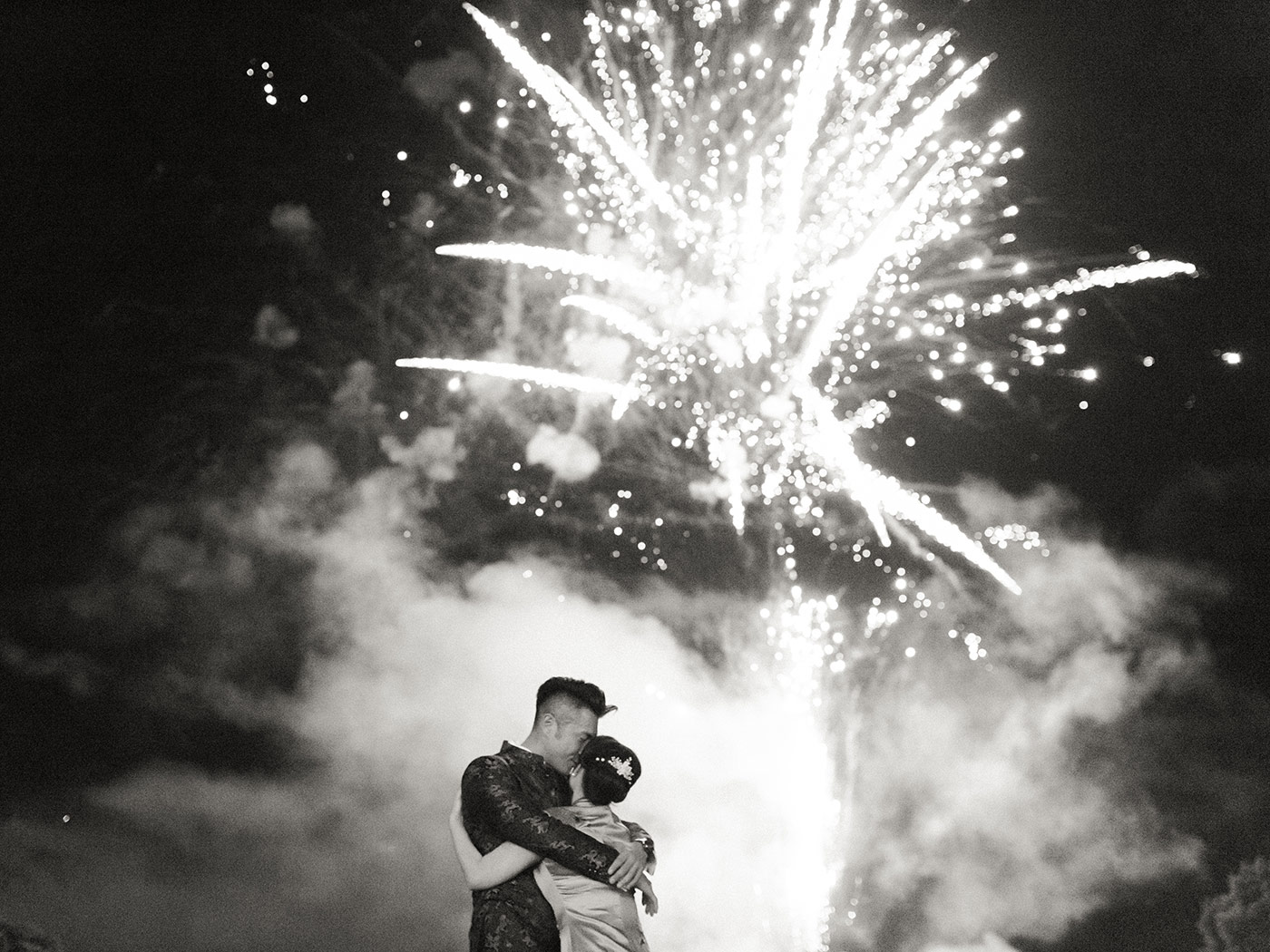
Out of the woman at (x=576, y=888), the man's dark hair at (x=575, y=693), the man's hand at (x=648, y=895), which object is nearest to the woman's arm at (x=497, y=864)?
the woman at (x=576, y=888)

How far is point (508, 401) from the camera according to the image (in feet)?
36.3

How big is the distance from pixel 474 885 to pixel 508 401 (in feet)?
28.8

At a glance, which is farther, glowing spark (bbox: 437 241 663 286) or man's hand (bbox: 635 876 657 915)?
glowing spark (bbox: 437 241 663 286)

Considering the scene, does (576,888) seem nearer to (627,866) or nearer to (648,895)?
(627,866)

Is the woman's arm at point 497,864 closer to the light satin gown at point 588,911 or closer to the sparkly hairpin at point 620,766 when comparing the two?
the light satin gown at point 588,911

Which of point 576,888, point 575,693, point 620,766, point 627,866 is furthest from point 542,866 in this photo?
point 575,693

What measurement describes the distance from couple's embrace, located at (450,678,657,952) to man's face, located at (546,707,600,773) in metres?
0.14

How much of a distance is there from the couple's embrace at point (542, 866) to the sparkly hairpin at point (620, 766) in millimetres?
18

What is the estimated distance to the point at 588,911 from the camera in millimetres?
2447

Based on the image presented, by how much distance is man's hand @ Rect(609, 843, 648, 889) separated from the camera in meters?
2.44

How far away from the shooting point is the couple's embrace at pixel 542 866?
2.42 m

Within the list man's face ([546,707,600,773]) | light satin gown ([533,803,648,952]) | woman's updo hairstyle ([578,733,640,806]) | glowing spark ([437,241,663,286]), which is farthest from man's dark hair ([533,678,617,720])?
glowing spark ([437,241,663,286])

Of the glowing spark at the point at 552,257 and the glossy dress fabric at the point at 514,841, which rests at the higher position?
the glowing spark at the point at 552,257

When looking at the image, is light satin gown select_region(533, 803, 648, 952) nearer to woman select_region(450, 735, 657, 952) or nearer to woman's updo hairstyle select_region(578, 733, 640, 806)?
woman select_region(450, 735, 657, 952)
